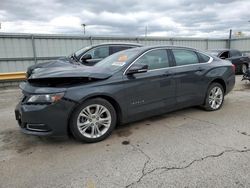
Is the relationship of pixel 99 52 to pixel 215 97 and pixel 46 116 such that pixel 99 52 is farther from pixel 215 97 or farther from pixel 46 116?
pixel 46 116

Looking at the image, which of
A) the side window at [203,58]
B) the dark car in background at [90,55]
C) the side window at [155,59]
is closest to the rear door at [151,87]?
the side window at [155,59]

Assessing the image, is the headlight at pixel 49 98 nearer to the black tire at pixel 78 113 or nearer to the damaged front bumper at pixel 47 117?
the damaged front bumper at pixel 47 117

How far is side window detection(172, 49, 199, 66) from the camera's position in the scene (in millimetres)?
4453

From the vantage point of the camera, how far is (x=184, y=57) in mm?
4598

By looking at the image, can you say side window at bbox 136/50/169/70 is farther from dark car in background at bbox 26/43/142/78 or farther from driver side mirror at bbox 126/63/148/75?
dark car in background at bbox 26/43/142/78

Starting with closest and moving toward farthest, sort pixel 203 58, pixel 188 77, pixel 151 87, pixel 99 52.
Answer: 1. pixel 151 87
2. pixel 188 77
3. pixel 203 58
4. pixel 99 52

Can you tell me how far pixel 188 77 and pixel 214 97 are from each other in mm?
1003

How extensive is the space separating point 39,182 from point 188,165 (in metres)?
1.81

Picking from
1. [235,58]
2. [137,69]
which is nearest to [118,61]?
[137,69]

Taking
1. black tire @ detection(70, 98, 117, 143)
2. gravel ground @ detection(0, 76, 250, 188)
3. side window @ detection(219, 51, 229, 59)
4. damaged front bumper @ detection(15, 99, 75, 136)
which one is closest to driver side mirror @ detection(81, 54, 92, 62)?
gravel ground @ detection(0, 76, 250, 188)

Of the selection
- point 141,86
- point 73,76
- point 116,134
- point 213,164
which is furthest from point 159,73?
point 213,164

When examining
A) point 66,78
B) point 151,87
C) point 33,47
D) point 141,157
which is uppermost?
point 33,47

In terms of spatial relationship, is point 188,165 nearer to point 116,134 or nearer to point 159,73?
point 116,134

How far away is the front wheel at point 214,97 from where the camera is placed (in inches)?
193
